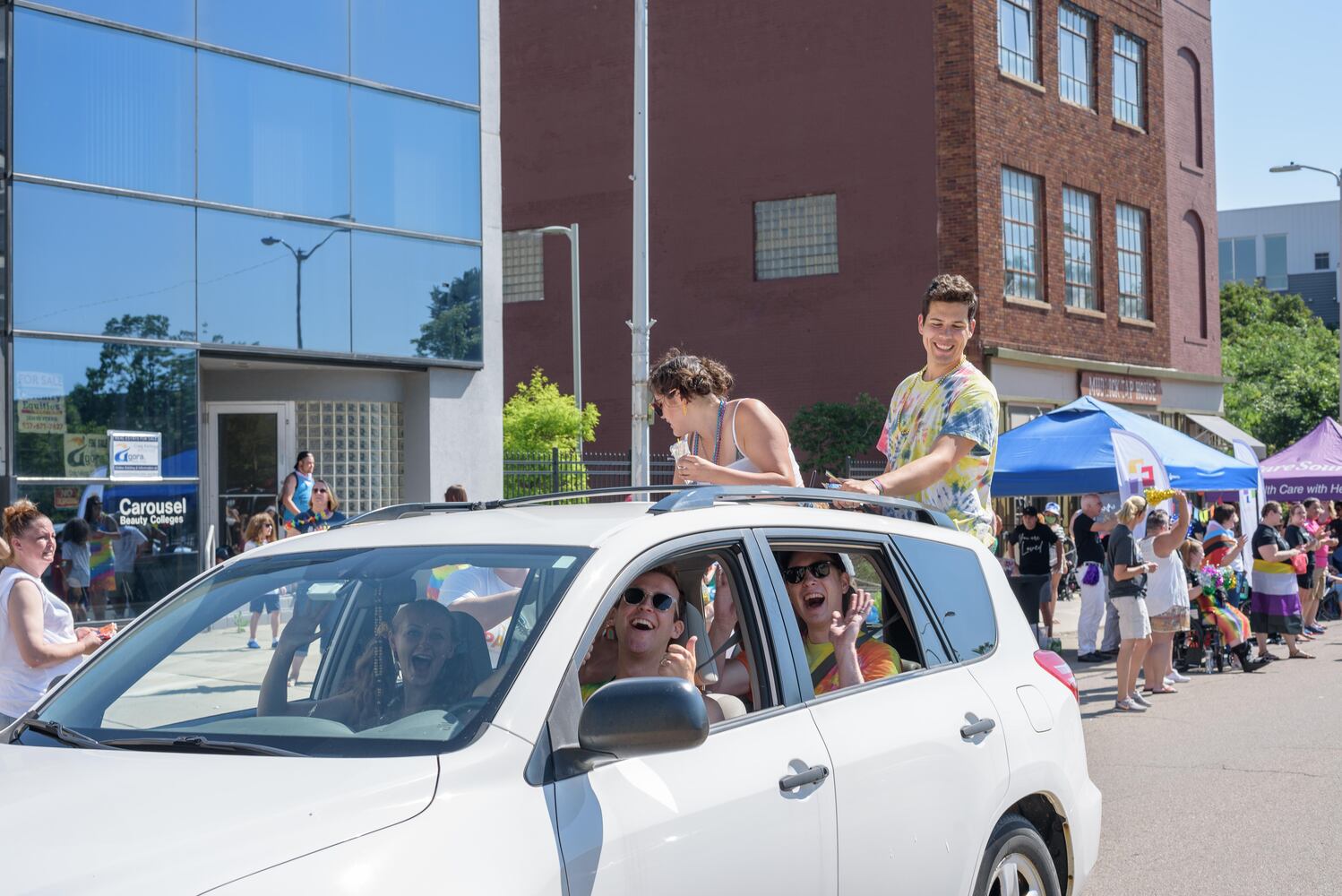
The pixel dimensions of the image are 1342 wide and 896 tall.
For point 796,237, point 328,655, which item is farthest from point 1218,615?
point 796,237

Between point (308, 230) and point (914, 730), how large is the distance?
552 inches

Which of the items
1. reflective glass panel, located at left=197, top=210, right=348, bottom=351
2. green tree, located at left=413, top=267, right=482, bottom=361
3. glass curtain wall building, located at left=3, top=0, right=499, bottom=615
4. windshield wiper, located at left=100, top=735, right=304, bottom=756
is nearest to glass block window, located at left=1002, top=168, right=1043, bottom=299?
glass curtain wall building, located at left=3, top=0, right=499, bottom=615

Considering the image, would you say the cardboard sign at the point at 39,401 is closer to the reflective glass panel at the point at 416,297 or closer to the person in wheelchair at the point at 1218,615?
the reflective glass panel at the point at 416,297

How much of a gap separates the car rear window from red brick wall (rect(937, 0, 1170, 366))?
21.9 m

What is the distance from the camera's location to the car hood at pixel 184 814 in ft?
7.78

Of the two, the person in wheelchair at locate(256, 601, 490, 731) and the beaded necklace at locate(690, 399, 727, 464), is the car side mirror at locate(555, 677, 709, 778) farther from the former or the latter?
the beaded necklace at locate(690, 399, 727, 464)

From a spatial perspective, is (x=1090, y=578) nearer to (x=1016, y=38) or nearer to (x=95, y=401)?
(x=95, y=401)

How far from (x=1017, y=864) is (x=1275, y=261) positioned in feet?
286

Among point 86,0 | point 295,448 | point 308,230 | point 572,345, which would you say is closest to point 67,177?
point 86,0

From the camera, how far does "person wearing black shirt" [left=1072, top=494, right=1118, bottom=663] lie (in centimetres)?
1631

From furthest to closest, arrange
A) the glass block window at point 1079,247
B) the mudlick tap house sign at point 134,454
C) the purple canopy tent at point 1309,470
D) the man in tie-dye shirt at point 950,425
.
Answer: the glass block window at point 1079,247, the purple canopy tent at point 1309,470, the mudlick tap house sign at point 134,454, the man in tie-dye shirt at point 950,425

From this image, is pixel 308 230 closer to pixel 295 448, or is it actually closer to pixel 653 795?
pixel 295 448

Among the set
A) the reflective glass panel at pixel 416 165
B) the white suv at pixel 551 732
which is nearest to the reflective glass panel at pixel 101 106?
the reflective glass panel at pixel 416 165

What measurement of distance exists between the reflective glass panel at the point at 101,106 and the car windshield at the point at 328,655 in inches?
471
